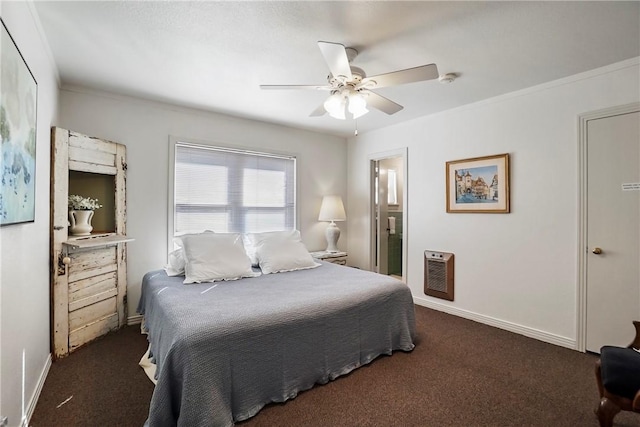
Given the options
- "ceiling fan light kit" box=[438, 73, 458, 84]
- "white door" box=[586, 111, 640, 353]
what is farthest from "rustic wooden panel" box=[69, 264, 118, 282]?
"white door" box=[586, 111, 640, 353]

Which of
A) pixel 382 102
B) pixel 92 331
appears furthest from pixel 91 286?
pixel 382 102

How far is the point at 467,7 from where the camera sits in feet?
5.84

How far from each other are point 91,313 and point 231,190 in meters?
1.95

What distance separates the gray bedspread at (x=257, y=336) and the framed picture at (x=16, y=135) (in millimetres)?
1000

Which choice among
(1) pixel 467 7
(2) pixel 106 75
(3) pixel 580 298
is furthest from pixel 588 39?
(2) pixel 106 75

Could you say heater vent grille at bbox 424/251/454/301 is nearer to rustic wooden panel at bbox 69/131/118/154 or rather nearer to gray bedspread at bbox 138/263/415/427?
gray bedspread at bbox 138/263/415/427

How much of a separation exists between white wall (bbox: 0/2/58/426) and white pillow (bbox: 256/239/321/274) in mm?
1760

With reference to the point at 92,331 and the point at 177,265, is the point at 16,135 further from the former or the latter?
the point at 92,331

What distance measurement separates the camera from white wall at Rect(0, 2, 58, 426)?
1414 mm

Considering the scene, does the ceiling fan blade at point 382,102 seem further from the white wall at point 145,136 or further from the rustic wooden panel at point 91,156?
Answer: the rustic wooden panel at point 91,156

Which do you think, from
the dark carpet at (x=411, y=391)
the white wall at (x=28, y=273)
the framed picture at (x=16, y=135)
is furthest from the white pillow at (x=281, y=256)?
the framed picture at (x=16, y=135)

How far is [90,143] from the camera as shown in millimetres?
2801

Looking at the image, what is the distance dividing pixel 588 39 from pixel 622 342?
2397 mm

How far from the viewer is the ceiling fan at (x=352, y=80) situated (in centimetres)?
183
